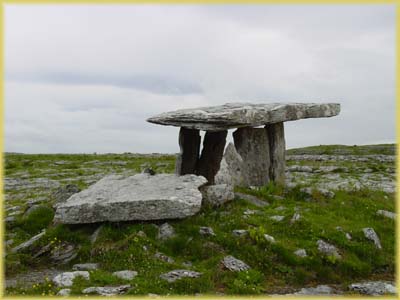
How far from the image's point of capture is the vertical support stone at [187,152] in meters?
25.4

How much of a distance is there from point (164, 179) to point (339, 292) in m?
9.94

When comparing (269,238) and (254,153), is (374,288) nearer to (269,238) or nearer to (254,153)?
(269,238)

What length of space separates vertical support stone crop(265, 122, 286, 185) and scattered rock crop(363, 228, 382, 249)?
8.06m

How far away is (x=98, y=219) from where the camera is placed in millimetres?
18781

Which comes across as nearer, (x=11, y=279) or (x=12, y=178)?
(x=11, y=279)

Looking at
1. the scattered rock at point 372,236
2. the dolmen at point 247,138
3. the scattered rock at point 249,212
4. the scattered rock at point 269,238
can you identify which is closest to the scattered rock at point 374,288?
the scattered rock at point 372,236

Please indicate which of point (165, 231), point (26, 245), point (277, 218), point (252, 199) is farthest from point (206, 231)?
point (26, 245)

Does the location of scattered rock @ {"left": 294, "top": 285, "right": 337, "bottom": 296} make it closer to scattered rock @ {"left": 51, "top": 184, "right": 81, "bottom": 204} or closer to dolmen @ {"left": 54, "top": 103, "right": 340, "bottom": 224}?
dolmen @ {"left": 54, "top": 103, "right": 340, "bottom": 224}

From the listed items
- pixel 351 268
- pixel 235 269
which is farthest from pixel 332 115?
pixel 235 269

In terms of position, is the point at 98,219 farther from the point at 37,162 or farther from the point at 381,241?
the point at 37,162

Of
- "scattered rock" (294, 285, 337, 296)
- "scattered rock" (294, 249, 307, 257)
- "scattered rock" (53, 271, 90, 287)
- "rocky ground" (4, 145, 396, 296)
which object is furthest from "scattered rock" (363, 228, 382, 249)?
"scattered rock" (53, 271, 90, 287)

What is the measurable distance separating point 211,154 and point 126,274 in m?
11.2

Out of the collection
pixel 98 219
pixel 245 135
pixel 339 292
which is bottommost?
pixel 339 292

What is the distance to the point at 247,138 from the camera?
26.2m
